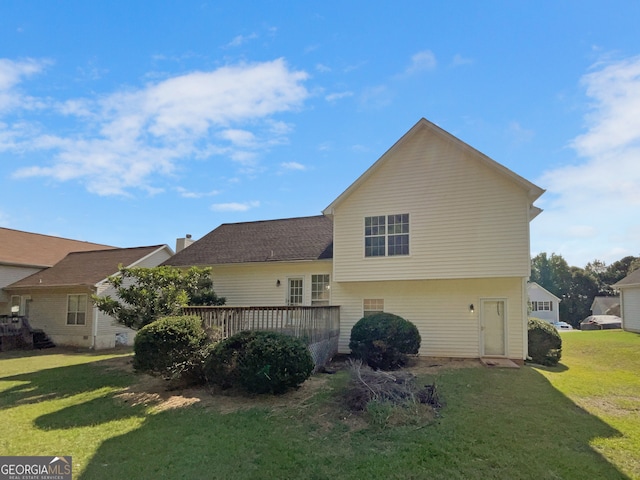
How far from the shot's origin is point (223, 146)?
14.2 m

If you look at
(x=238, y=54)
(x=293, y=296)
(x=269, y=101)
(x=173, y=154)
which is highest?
(x=238, y=54)

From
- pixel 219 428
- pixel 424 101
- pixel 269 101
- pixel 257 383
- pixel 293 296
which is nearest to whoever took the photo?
pixel 219 428

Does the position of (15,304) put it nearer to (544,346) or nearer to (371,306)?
(371,306)

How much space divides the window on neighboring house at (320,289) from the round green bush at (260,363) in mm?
6973

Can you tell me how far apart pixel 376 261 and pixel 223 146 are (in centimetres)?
702

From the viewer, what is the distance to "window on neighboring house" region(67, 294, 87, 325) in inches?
760

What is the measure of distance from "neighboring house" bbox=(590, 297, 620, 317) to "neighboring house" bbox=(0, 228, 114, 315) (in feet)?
197

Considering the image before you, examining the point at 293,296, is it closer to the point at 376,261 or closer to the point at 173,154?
the point at 376,261

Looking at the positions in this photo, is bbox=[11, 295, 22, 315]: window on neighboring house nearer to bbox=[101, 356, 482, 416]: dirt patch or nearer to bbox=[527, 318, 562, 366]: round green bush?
bbox=[101, 356, 482, 416]: dirt patch

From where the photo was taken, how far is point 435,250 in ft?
43.0

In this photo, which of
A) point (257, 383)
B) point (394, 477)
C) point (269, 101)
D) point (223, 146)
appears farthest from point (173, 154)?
point (394, 477)

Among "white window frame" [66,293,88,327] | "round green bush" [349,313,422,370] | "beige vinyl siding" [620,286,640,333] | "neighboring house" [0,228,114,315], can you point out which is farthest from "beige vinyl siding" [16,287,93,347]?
"beige vinyl siding" [620,286,640,333]

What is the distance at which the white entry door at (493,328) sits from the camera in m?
13.4

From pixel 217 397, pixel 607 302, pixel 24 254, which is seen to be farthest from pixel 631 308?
pixel 24 254
